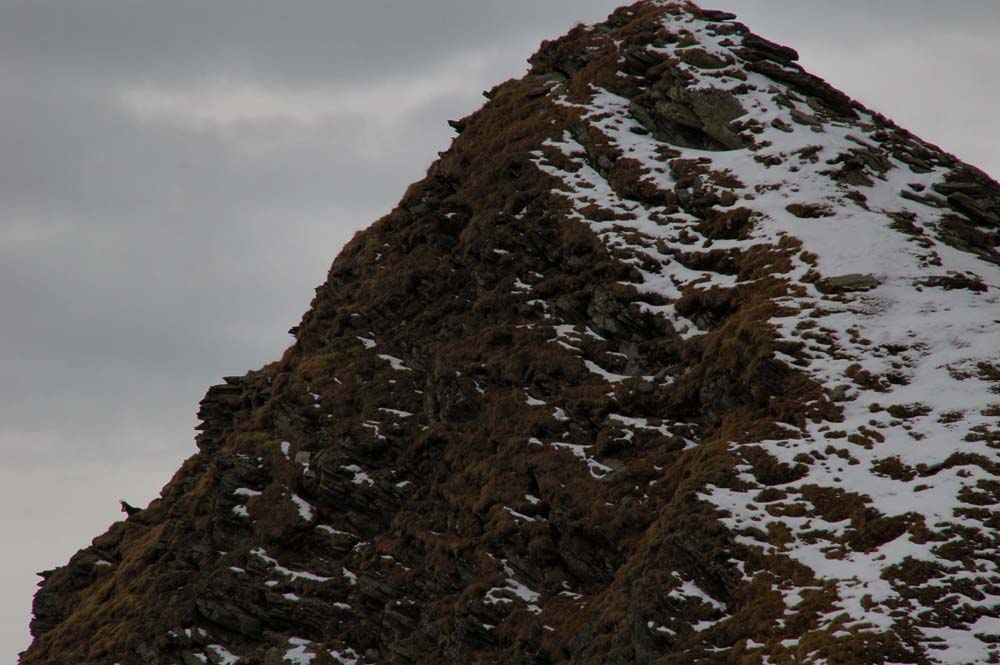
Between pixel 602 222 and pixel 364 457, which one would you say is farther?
pixel 602 222

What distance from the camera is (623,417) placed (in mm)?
40438

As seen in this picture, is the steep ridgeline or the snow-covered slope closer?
the snow-covered slope

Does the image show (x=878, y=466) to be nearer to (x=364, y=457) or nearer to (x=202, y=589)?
(x=364, y=457)

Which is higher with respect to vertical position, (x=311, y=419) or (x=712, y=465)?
(x=311, y=419)

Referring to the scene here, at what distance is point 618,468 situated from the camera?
38688 mm

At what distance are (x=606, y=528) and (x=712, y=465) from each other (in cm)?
422

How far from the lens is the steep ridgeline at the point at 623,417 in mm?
30531

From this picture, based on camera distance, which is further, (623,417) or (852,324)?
(623,417)

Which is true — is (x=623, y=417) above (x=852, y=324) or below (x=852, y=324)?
below

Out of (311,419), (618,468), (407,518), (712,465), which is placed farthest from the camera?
(311,419)

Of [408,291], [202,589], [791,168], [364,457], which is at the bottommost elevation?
[202,589]

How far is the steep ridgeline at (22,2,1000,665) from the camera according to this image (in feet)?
100

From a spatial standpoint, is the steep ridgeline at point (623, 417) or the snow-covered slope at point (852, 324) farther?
the steep ridgeline at point (623, 417)

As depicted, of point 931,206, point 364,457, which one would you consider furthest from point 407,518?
point 931,206
